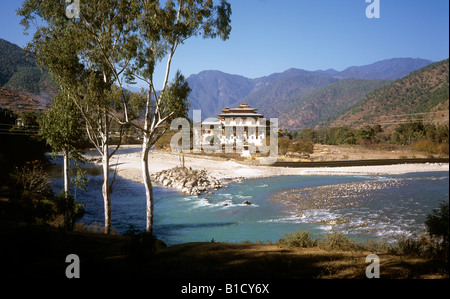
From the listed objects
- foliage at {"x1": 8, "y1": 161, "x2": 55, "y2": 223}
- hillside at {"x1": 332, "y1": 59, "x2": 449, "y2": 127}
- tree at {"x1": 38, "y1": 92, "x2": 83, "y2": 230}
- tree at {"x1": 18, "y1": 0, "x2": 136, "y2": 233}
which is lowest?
foliage at {"x1": 8, "y1": 161, "x2": 55, "y2": 223}

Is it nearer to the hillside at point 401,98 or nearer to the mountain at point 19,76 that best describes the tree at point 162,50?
the mountain at point 19,76

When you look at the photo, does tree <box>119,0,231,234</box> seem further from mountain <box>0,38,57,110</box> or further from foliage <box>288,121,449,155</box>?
mountain <box>0,38,57,110</box>

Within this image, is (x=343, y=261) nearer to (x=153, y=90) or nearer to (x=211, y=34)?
(x=153, y=90)

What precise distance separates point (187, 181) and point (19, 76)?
71.0 meters

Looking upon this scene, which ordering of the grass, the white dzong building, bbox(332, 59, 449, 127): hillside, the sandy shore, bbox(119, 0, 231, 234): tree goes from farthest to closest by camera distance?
bbox(332, 59, 449, 127): hillside → the white dzong building → the sandy shore → bbox(119, 0, 231, 234): tree → the grass

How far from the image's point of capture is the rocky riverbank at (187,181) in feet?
76.2

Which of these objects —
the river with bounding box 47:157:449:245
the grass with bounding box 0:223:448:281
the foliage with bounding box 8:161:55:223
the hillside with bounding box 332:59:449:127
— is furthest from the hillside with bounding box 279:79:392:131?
the grass with bounding box 0:223:448:281

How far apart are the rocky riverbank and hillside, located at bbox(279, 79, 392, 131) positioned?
114 meters

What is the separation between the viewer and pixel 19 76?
244ft

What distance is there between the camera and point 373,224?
44.1ft

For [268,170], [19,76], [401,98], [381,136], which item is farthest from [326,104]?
[268,170]

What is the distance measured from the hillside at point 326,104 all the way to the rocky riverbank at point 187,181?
113586 mm

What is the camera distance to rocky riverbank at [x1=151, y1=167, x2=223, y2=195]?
76.2 feet

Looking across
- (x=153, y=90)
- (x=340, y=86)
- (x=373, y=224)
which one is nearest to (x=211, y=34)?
(x=153, y=90)
